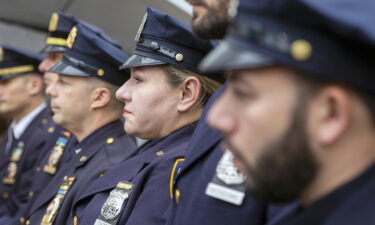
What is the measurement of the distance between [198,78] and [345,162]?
4.64 ft

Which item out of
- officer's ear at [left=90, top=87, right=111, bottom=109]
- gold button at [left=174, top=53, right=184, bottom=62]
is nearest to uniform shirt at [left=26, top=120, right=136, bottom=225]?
officer's ear at [left=90, top=87, right=111, bottom=109]

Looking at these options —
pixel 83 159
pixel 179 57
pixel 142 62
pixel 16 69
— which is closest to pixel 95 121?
pixel 83 159

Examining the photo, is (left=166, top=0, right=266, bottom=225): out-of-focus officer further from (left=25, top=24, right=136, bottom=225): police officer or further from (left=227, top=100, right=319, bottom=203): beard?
(left=25, top=24, right=136, bottom=225): police officer

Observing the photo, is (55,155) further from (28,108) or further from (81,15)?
(81,15)

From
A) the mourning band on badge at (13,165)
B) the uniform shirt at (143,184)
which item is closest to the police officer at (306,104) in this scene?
the uniform shirt at (143,184)

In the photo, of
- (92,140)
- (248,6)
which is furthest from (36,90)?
(248,6)

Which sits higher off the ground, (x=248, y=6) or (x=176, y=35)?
(x=248, y=6)

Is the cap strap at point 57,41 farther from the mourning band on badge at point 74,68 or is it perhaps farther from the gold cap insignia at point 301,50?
the gold cap insignia at point 301,50

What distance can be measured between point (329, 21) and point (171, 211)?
966 mm

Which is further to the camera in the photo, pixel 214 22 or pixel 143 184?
pixel 143 184

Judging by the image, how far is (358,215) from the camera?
1.23 metres

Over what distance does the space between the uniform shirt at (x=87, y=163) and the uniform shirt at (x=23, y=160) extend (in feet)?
2.94

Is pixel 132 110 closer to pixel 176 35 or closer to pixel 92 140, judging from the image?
pixel 176 35

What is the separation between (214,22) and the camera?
197 cm
